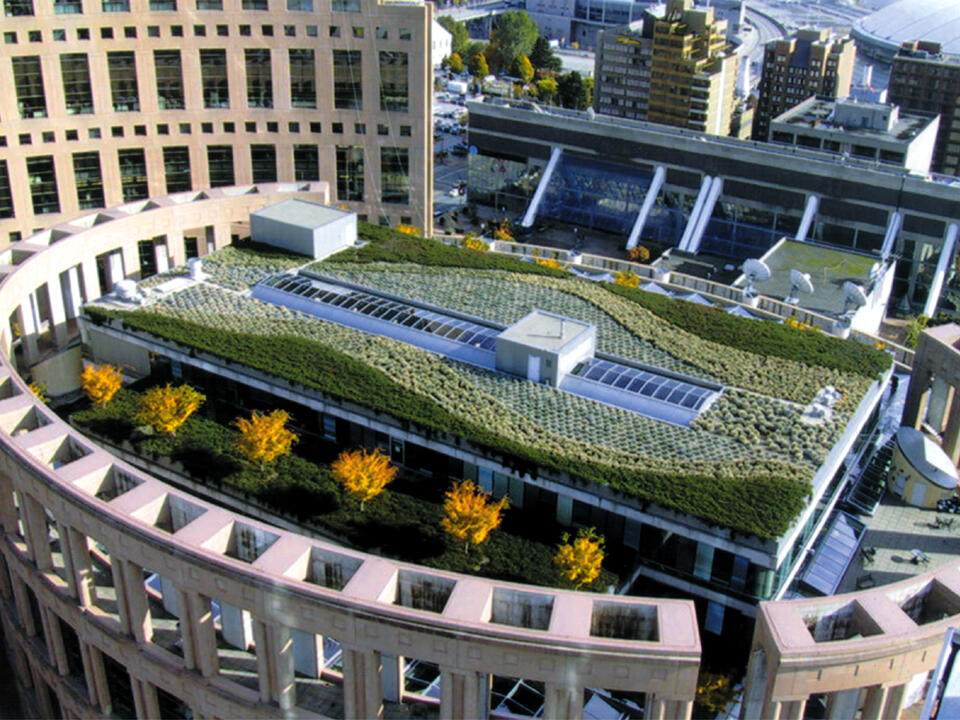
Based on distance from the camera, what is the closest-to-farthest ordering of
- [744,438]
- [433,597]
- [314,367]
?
1. [433,597]
2. [744,438]
3. [314,367]

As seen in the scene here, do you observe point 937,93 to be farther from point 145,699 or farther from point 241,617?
point 145,699

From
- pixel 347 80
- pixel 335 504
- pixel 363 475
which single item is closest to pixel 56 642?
pixel 335 504

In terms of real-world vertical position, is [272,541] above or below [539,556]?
above

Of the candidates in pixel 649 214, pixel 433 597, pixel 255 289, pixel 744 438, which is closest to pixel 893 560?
pixel 744 438

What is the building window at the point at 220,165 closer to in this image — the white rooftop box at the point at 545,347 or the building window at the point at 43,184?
the building window at the point at 43,184

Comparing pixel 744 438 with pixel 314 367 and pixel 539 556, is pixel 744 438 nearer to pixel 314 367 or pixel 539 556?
pixel 539 556

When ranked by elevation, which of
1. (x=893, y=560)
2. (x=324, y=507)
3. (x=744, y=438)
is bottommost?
(x=893, y=560)

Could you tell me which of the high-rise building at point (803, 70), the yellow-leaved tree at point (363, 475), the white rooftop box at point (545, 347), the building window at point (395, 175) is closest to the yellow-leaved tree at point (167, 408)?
the yellow-leaved tree at point (363, 475)
